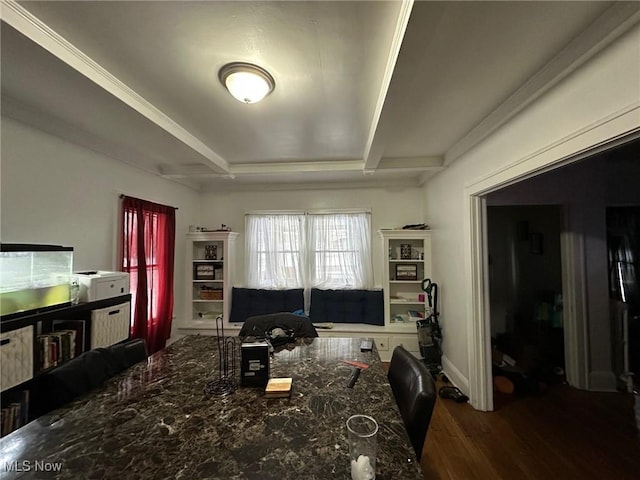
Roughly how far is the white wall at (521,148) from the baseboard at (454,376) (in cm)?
3

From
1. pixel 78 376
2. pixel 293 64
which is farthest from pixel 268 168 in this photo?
pixel 78 376

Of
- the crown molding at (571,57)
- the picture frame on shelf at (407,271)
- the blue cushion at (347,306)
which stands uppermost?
the crown molding at (571,57)

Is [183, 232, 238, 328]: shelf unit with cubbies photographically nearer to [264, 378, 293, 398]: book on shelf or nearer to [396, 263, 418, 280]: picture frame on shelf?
[396, 263, 418, 280]: picture frame on shelf

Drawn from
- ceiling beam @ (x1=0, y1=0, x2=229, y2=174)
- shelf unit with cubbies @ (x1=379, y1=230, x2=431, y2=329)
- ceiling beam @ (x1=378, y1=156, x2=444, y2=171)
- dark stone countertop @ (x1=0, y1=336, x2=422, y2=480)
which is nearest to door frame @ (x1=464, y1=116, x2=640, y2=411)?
ceiling beam @ (x1=378, y1=156, x2=444, y2=171)

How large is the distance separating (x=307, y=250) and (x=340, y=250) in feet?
1.69

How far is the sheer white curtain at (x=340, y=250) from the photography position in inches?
160

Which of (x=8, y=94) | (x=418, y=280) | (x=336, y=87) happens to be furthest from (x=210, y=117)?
(x=418, y=280)

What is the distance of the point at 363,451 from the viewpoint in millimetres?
824

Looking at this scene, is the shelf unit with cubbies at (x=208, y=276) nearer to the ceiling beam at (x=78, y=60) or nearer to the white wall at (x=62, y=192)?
the white wall at (x=62, y=192)

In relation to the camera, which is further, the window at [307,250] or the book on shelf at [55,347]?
the window at [307,250]

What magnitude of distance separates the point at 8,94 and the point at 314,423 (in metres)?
2.81

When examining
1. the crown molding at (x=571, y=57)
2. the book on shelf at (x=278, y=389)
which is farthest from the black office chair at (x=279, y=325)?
the crown molding at (x=571, y=57)

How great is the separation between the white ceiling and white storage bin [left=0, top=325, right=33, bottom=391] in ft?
4.98

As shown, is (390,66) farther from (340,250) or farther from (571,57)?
(340,250)
